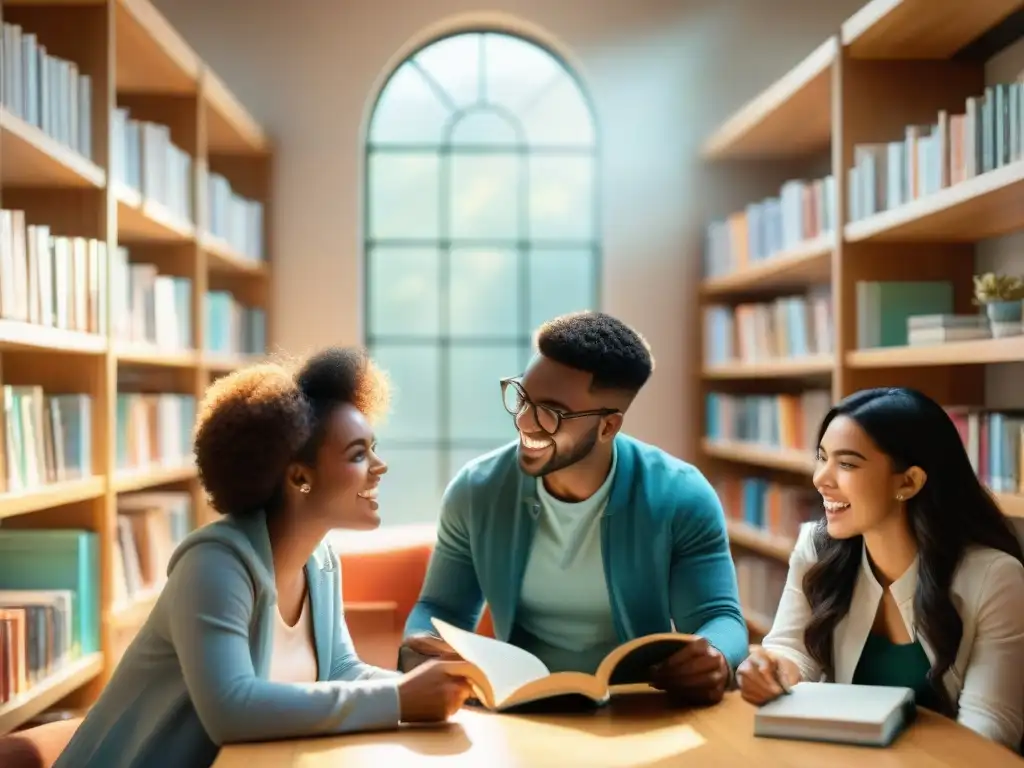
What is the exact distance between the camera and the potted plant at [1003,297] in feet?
9.48

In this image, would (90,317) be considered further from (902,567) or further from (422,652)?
(902,567)

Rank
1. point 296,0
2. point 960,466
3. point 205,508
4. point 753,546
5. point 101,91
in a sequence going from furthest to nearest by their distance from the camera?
point 296,0 → point 753,546 → point 205,508 → point 101,91 → point 960,466

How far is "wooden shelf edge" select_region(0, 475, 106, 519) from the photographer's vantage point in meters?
2.65

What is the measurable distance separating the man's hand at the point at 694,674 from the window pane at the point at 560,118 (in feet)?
14.2

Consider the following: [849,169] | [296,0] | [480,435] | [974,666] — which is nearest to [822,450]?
[974,666]

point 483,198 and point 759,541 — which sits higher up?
point 483,198

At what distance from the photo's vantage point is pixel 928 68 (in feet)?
12.3

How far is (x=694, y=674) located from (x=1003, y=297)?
5.37 ft

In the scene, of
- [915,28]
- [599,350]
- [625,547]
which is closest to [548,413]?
[599,350]

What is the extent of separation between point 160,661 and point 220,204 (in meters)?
3.44

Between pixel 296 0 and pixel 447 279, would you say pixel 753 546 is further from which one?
pixel 296 0

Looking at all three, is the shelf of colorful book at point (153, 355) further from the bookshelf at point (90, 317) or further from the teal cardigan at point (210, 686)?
the teal cardigan at point (210, 686)

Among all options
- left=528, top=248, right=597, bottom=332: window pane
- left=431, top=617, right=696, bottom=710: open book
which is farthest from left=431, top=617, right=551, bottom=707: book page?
left=528, top=248, right=597, bottom=332: window pane

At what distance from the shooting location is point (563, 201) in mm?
5820
